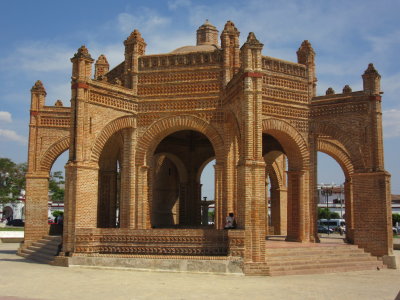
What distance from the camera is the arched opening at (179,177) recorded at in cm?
1933

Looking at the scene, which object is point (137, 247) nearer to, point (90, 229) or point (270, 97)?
point (90, 229)

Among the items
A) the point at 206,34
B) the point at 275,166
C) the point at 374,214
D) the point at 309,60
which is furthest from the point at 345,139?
the point at 206,34

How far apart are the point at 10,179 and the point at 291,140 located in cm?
3801

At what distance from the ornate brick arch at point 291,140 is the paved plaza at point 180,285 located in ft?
13.1

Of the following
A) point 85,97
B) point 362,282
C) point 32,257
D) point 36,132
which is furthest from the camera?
point 36,132

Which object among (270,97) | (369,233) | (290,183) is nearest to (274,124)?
(270,97)

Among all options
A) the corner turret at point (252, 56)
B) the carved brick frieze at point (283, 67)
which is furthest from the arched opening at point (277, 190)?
the corner turret at point (252, 56)

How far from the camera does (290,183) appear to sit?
1395 centimetres

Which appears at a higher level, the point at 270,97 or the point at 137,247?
the point at 270,97

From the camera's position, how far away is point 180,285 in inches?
342

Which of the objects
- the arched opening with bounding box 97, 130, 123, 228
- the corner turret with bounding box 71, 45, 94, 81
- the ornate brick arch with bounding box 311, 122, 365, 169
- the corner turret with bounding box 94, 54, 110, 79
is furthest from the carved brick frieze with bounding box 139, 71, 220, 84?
the corner turret with bounding box 94, 54, 110, 79

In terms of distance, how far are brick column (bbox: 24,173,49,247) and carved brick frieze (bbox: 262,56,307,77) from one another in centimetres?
882

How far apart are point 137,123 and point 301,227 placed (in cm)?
591

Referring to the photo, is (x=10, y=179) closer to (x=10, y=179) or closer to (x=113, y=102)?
(x=10, y=179)
